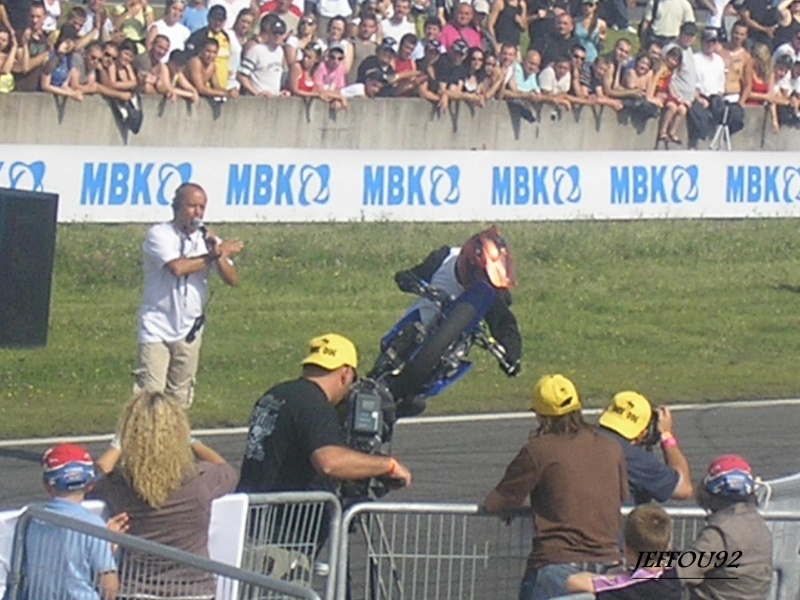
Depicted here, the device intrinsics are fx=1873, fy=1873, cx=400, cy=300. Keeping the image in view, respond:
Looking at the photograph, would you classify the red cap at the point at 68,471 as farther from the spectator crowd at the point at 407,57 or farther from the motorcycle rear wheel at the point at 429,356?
the spectator crowd at the point at 407,57

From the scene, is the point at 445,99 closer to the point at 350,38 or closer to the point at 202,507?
the point at 350,38

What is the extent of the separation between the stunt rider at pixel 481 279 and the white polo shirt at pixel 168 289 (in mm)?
2952

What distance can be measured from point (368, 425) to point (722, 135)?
1712cm

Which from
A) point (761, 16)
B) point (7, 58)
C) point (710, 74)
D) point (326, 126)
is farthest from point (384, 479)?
point (761, 16)

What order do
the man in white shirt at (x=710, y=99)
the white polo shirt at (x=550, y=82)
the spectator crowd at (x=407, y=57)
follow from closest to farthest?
the spectator crowd at (x=407, y=57) < the white polo shirt at (x=550, y=82) < the man in white shirt at (x=710, y=99)

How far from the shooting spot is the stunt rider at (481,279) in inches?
346

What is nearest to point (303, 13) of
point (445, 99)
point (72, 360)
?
point (445, 99)

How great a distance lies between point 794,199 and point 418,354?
611 inches

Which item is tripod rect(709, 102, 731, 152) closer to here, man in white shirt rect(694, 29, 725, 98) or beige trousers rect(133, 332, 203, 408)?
man in white shirt rect(694, 29, 725, 98)

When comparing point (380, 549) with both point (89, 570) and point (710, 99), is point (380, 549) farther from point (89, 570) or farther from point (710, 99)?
point (710, 99)

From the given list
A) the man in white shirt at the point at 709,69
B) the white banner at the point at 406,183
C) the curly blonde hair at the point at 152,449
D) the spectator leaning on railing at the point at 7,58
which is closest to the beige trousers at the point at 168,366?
the curly blonde hair at the point at 152,449

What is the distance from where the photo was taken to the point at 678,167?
22391 millimetres

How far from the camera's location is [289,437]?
25.2 feet

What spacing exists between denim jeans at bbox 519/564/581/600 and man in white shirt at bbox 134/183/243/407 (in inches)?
177
